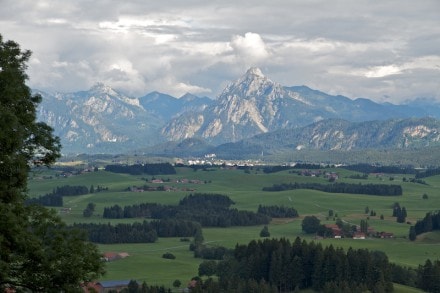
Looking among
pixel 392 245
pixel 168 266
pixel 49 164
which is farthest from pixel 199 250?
pixel 49 164

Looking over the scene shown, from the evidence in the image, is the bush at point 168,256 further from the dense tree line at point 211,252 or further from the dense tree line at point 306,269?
the dense tree line at point 306,269

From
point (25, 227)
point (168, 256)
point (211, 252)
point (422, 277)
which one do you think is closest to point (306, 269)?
point (422, 277)

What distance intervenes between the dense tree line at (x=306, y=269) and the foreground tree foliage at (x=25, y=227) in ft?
265

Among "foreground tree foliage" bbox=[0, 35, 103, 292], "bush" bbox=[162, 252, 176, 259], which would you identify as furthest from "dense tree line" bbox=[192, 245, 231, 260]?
"foreground tree foliage" bbox=[0, 35, 103, 292]

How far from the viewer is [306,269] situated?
123938mm

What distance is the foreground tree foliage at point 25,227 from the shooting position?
89.9 ft

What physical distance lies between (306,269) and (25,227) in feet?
327

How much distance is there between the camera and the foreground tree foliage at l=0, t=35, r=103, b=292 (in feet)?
89.9

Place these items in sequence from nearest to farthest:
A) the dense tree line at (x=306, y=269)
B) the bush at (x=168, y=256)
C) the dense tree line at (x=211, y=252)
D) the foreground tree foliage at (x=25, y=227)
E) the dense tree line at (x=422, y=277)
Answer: the foreground tree foliage at (x=25, y=227) → the dense tree line at (x=306, y=269) → the dense tree line at (x=422, y=277) → the dense tree line at (x=211, y=252) → the bush at (x=168, y=256)

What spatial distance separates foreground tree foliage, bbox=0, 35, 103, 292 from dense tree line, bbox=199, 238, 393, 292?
80749mm

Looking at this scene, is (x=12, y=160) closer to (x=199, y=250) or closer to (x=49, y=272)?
(x=49, y=272)

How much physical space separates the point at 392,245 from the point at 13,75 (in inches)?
6268

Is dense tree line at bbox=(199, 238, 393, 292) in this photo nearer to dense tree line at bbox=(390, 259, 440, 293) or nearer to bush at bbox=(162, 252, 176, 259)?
dense tree line at bbox=(390, 259, 440, 293)

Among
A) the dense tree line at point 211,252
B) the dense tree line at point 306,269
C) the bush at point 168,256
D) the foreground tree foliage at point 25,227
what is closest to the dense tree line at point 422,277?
the dense tree line at point 306,269
